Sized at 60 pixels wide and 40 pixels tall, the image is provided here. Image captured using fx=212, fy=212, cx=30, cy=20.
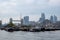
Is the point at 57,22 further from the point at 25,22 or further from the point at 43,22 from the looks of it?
the point at 25,22

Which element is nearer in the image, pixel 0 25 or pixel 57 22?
pixel 0 25

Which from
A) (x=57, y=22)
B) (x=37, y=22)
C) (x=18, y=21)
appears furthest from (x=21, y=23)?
(x=57, y=22)

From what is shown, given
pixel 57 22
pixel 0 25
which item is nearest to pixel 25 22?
pixel 0 25

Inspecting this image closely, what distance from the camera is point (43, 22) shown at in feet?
492

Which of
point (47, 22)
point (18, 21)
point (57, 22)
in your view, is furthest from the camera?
point (57, 22)

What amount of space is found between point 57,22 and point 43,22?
62.3 ft

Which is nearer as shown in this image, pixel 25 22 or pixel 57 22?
pixel 25 22

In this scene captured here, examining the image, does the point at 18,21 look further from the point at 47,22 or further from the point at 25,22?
the point at 47,22

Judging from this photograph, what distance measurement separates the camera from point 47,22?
150 m

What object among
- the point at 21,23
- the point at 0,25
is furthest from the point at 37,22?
the point at 0,25

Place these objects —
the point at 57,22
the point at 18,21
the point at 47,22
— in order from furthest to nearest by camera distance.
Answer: the point at 57,22, the point at 47,22, the point at 18,21

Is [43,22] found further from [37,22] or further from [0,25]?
[0,25]

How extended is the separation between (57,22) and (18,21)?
3801 centimetres

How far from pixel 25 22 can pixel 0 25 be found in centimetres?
1844
